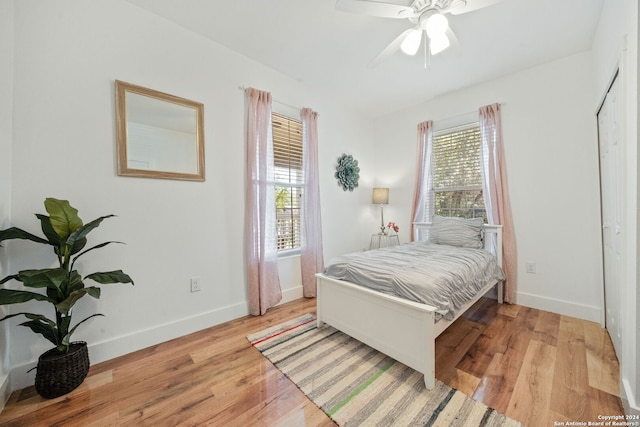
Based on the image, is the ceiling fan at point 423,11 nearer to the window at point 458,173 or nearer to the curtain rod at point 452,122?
the curtain rod at point 452,122

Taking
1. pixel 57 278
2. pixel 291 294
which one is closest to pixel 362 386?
pixel 291 294

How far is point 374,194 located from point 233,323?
2664 mm

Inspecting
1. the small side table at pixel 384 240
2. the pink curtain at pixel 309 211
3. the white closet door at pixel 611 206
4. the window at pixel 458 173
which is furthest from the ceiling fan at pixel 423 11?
the small side table at pixel 384 240

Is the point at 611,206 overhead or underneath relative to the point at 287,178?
underneath

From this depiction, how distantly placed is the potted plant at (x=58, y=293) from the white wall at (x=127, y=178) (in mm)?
260

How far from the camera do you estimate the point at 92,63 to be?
1.77 meters

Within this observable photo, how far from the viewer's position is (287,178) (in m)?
2.96

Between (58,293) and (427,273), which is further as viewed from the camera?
(427,273)

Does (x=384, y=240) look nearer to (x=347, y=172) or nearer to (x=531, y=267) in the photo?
(x=347, y=172)

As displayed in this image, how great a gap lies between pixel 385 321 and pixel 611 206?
1.87 meters

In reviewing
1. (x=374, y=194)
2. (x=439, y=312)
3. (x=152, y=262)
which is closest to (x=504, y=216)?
(x=374, y=194)

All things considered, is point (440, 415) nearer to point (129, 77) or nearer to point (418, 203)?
point (418, 203)

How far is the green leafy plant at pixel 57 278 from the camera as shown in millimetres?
1312

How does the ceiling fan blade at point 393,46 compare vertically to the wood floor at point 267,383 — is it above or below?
above
